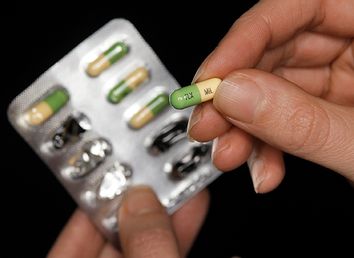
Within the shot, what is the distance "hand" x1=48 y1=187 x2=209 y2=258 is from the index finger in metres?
0.27

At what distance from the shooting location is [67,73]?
3.66ft

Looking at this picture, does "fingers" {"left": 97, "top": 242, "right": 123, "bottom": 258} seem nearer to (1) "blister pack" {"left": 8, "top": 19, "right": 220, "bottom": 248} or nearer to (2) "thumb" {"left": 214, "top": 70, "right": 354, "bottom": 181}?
(1) "blister pack" {"left": 8, "top": 19, "right": 220, "bottom": 248}

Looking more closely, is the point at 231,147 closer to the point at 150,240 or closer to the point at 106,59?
the point at 150,240

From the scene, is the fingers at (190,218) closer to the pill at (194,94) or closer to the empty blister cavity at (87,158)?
the empty blister cavity at (87,158)

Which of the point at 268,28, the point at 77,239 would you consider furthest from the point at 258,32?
the point at 77,239

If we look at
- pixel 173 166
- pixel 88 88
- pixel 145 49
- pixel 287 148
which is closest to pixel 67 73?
pixel 88 88

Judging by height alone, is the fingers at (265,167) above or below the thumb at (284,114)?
below

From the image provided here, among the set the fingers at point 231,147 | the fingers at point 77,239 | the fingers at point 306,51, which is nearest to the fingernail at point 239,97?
the fingers at point 231,147

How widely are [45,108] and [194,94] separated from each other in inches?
16.0

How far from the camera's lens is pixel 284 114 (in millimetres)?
778

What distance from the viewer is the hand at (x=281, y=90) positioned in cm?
78

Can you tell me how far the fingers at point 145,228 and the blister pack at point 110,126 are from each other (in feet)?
0.22

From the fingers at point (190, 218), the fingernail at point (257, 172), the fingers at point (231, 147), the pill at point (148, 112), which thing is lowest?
the fingers at point (190, 218)

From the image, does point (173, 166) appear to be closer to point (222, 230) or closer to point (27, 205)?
point (222, 230)
